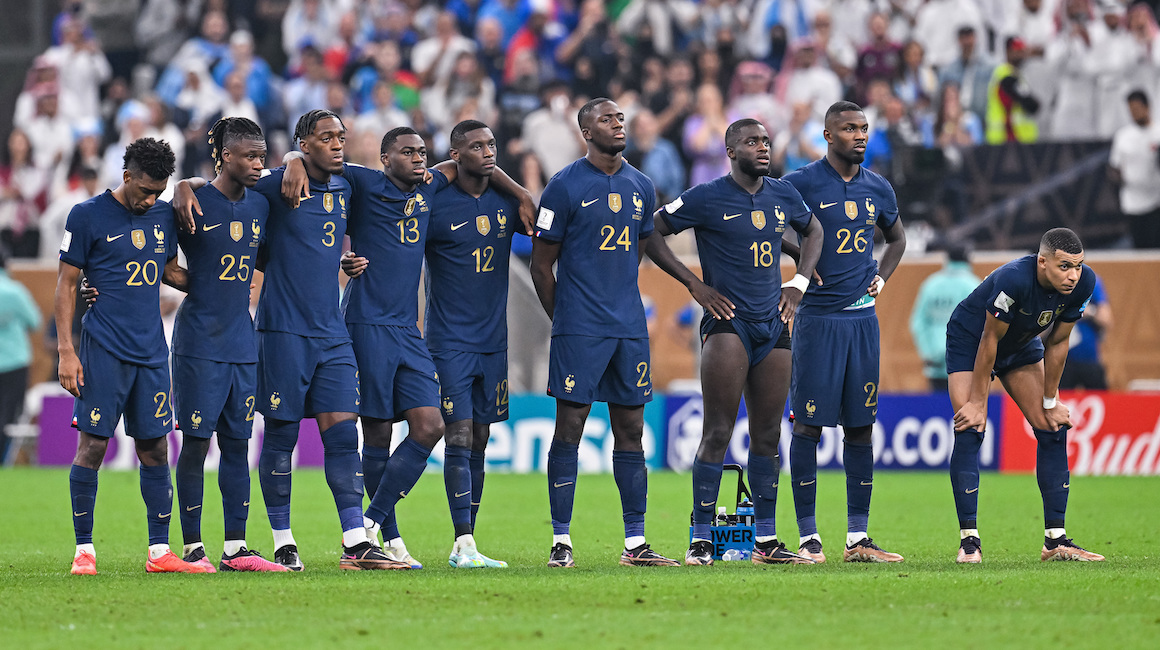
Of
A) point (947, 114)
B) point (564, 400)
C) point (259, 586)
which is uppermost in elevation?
point (947, 114)

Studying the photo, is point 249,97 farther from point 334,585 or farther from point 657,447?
point 334,585

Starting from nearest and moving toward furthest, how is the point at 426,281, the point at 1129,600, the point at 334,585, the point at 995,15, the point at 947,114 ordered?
the point at 1129,600
the point at 334,585
the point at 426,281
the point at 947,114
the point at 995,15

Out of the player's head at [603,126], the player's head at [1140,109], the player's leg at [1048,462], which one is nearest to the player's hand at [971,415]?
the player's leg at [1048,462]

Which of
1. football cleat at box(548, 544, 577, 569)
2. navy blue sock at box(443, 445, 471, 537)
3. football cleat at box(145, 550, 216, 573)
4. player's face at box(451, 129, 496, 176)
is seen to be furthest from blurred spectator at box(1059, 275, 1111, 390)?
football cleat at box(145, 550, 216, 573)

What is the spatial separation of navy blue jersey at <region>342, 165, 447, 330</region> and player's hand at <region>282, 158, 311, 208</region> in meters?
0.40

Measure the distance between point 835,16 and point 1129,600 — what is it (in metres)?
16.0

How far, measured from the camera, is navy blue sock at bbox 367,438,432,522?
31.6ft

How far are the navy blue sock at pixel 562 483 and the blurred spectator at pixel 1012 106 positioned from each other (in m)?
12.4

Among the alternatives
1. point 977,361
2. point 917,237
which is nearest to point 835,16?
point 917,237

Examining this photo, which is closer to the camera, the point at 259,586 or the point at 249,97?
the point at 259,586

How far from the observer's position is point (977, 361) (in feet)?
33.1

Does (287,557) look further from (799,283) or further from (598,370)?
(799,283)

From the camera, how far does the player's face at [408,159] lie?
9680 millimetres

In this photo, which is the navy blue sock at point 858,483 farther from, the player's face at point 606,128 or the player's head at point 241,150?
the player's head at point 241,150
